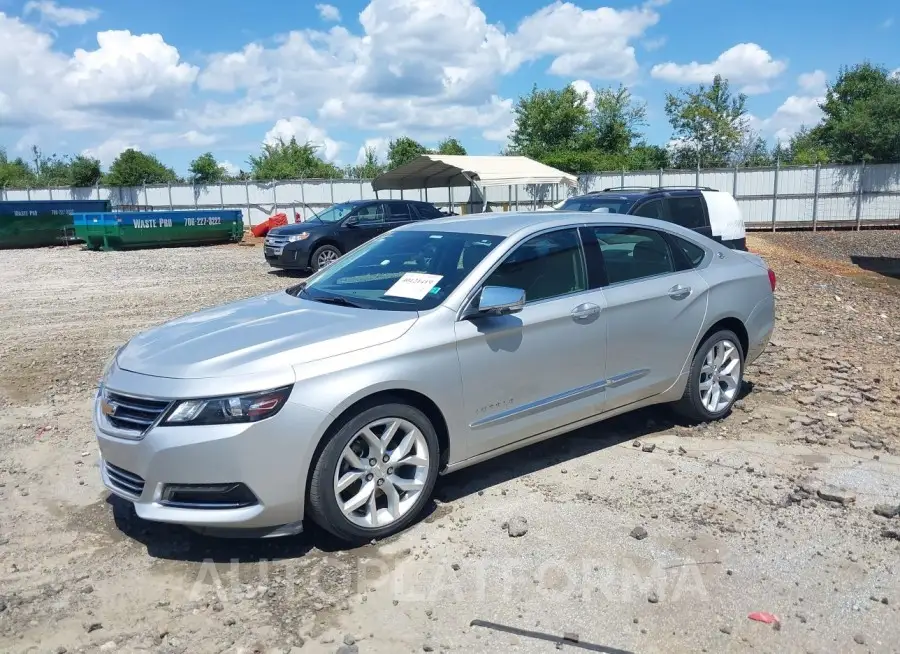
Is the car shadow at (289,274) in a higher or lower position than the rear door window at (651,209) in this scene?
lower

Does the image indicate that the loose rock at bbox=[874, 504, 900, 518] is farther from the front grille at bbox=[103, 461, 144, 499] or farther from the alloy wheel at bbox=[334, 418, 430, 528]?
the front grille at bbox=[103, 461, 144, 499]

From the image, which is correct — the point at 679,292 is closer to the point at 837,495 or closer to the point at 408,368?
the point at 837,495

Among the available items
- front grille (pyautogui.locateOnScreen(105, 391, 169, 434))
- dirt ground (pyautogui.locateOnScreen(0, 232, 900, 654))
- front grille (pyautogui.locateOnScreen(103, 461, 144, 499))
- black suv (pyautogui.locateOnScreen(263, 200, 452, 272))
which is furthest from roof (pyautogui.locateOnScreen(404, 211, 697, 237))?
black suv (pyautogui.locateOnScreen(263, 200, 452, 272))

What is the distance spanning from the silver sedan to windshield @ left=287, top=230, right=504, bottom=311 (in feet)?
0.05

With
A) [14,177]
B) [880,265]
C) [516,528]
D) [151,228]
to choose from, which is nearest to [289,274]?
[151,228]

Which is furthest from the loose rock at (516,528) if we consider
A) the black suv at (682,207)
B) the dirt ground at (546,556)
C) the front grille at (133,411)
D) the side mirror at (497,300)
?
the black suv at (682,207)

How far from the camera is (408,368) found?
3.98 meters

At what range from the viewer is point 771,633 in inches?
125

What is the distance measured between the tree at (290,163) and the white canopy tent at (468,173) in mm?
27941

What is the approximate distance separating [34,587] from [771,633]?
333 centimetres

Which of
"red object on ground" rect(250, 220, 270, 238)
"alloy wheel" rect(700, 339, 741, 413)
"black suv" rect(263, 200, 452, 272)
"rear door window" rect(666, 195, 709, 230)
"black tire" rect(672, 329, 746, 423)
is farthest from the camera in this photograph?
"red object on ground" rect(250, 220, 270, 238)

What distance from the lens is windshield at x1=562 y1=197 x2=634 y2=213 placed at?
37.8 feet

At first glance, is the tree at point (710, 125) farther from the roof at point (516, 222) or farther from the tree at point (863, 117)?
the roof at point (516, 222)

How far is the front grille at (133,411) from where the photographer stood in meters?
3.66
